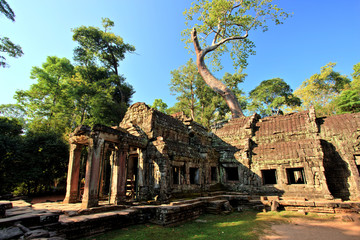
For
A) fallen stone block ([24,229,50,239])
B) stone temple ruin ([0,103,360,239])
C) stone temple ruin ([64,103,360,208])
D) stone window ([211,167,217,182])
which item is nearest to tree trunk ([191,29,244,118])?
stone temple ruin ([0,103,360,239])

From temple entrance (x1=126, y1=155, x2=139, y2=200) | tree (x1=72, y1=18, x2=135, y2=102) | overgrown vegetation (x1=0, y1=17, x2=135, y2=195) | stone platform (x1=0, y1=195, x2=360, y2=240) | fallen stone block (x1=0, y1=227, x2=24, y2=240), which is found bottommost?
stone platform (x1=0, y1=195, x2=360, y2=240)

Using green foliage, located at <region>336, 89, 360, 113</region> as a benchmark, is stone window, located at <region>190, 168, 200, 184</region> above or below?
below

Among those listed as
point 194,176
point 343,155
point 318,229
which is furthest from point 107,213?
point 343,155

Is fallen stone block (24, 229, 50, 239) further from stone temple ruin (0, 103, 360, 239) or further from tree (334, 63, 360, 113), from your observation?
tree (334, 63, 360, 113)

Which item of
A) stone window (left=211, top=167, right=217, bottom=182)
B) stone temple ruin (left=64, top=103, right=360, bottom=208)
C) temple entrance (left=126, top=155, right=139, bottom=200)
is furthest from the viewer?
stone window (left=211, top=167, right=217, bottom=182)

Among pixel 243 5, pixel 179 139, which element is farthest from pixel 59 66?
pixel 243 5

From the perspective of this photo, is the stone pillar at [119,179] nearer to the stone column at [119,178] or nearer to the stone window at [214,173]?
the stone column at [119,178]

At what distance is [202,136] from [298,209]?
25.9ft

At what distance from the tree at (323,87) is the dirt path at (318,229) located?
1027 inches

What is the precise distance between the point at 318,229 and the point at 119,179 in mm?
8169

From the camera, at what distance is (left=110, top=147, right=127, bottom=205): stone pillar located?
8.09 metres

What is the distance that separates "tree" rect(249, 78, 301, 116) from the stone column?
27238 millimetres

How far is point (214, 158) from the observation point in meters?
13.7

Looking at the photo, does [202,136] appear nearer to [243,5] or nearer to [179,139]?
[179,139]
